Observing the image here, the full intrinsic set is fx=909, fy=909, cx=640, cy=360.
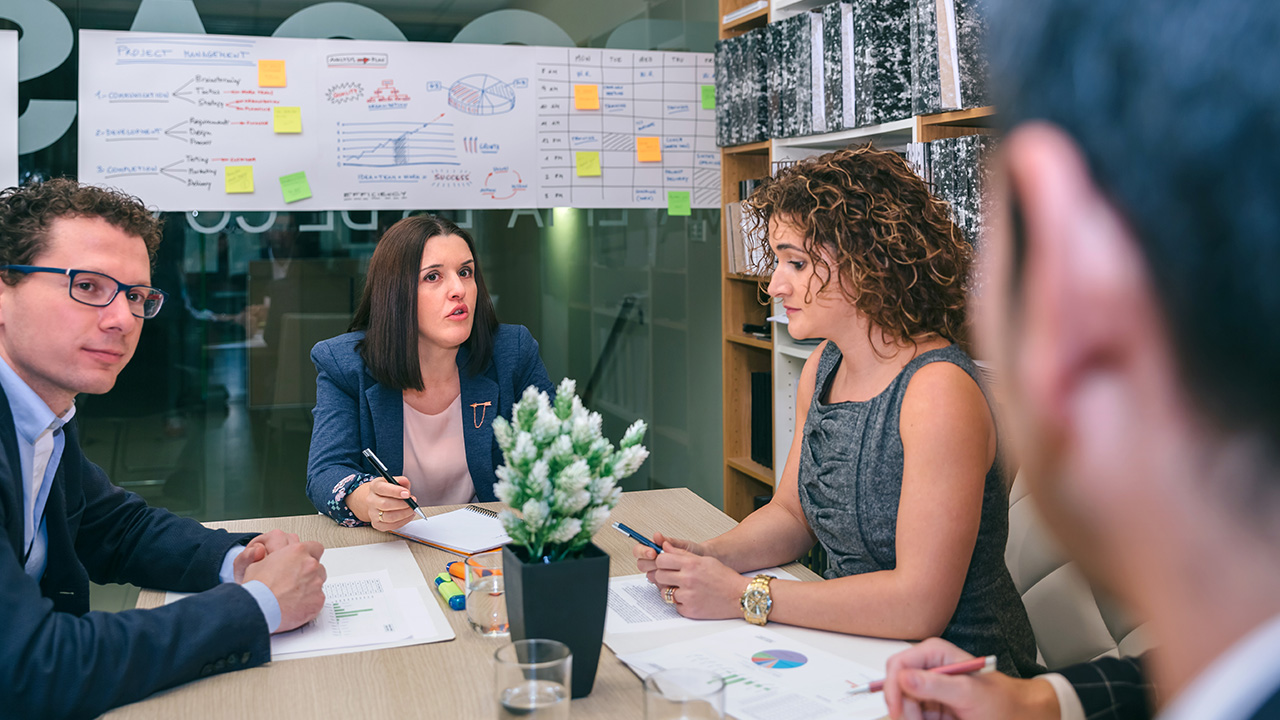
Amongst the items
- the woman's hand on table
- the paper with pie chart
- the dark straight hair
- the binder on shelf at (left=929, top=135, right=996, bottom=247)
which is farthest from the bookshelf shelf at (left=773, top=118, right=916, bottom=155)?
the paper with pie chart

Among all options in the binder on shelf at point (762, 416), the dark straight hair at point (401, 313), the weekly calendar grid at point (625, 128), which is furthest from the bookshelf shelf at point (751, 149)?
the dark straight hair at point (401, 313)

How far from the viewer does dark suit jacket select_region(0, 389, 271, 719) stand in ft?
3.07

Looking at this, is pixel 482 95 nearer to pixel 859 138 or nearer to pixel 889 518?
pixel 859 138

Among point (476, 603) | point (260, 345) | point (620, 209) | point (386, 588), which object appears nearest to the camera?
point (476, 603)

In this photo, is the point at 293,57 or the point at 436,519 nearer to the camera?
the point at 436,519

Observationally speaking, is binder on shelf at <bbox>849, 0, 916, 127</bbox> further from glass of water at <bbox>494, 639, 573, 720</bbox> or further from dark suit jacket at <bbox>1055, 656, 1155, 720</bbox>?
glass of water at <bbox>494, 639, 573, 720</bbox>

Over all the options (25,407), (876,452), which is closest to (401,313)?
(25,407)

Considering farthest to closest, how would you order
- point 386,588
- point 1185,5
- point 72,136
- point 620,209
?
point 620,209
point 72,136
point 386,588
point 1185,5

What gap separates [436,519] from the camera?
5.64ft

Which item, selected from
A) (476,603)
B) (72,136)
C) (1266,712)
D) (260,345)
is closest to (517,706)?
(476,603)

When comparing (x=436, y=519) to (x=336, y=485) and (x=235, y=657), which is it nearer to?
(x=336, y=485)

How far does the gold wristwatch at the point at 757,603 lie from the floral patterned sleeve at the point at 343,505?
32.0 inches

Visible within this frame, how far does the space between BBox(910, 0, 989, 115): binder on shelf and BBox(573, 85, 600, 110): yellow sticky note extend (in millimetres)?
1371

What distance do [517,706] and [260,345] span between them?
2668mm
